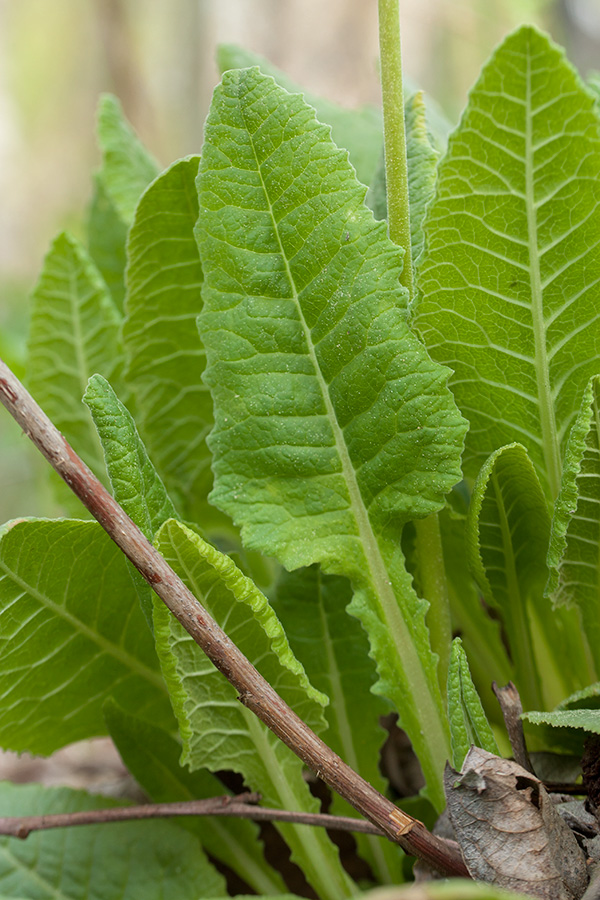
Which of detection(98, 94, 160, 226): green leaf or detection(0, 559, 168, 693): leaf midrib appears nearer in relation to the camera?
detection(0, 559, 168, 693): leaf midrib

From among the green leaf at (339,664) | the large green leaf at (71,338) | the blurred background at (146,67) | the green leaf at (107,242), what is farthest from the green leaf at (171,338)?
the blurred background at (146,67)

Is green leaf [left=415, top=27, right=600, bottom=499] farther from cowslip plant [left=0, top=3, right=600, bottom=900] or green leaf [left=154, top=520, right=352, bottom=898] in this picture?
green leaf [left=154, top=520, right=352, bottom=898]

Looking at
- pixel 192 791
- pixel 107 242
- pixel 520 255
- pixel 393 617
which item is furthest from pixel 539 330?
pixel 107 242

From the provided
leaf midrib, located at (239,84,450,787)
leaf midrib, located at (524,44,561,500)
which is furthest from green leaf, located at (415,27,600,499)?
leaf midrib, located at (239,84,450,787)

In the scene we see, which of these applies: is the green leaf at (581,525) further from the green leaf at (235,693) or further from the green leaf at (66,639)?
the green leaf at (66,639)

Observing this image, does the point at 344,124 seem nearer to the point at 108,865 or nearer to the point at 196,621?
the point at 196,621

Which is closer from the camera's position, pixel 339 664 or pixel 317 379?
pixel 317 379

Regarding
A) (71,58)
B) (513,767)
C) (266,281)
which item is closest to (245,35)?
(71,58)
